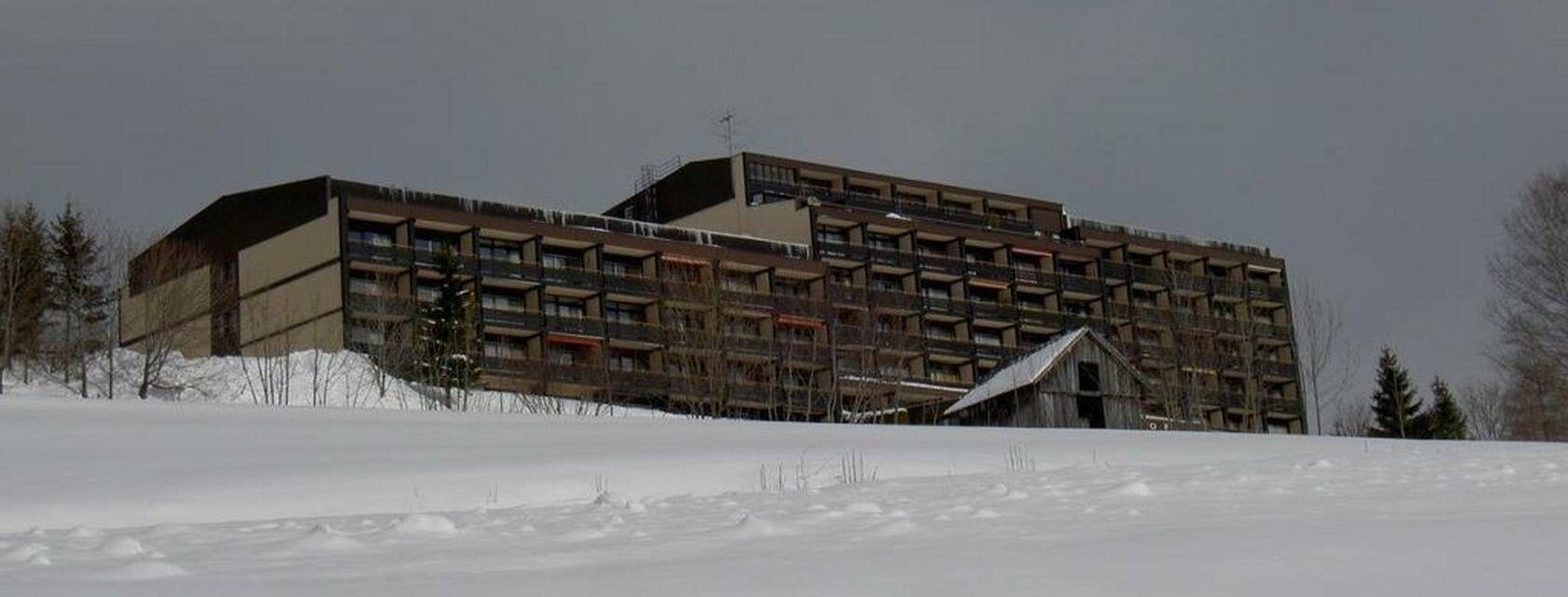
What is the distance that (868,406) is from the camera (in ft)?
225

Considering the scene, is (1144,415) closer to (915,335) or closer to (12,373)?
(915,335)

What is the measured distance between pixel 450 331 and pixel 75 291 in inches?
516

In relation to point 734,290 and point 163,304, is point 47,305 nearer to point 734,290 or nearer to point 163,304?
point 163,304

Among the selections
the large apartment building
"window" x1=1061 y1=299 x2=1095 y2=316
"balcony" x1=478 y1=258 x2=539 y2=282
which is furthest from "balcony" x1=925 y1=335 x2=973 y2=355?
"balcony" x1=478 y1=258 x2=539 y2=282

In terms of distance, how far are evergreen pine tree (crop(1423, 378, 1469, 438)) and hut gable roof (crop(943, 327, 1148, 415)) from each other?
23.6 m

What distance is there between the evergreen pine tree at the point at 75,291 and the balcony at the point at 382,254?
27.2 feet

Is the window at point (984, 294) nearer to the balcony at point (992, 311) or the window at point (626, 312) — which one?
the balcony at point (992, 311)

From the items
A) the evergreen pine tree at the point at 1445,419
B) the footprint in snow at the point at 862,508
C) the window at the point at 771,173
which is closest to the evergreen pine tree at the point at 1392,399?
the evergreen pine tree at the point at 1445,419

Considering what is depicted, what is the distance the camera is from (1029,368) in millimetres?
52062

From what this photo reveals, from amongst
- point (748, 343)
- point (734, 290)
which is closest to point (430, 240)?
point (734, 290)

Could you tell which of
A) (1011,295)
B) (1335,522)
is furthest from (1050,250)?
(1335,522)

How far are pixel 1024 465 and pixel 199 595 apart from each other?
504 inches

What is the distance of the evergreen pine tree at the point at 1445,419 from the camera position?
2830 inches

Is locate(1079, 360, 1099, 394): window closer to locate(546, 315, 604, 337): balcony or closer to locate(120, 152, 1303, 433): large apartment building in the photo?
locate(120, 152, 1303, 433): large apartment building
